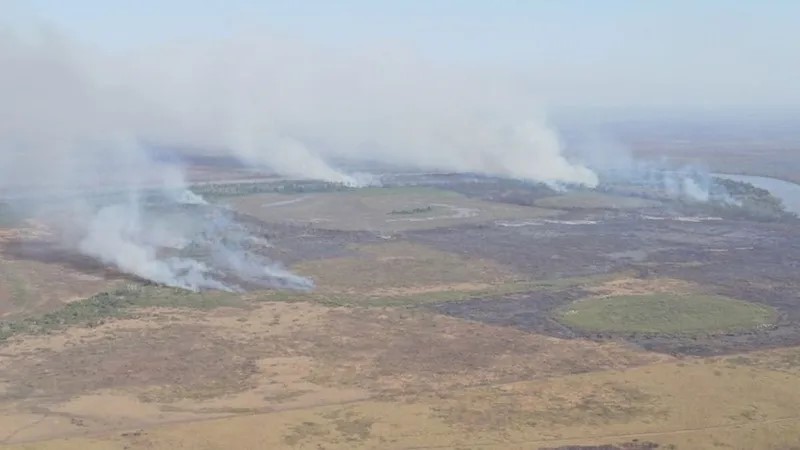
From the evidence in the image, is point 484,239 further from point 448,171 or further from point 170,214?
point 448,171

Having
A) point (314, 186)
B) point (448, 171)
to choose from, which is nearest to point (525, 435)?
point (314, 186)

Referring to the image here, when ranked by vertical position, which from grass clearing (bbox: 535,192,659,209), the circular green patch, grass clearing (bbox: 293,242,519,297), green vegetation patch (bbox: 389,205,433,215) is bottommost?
the circular green patch

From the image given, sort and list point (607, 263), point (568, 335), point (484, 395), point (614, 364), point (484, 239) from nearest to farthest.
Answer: point (484, 395), point (614, 364), point (568, 335), point (607, 263), point (484, 239)

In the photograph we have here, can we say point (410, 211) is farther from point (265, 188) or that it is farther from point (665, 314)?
point (665, 314)

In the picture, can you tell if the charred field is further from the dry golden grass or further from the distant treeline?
the distant treeline

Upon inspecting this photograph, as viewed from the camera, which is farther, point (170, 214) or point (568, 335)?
point (170, 214)

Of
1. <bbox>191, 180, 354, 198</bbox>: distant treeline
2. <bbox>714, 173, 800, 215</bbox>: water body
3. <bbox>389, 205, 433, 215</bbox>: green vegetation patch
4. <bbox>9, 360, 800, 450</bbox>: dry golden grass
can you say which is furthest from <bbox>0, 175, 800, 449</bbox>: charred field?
<bbox>191, 180, 354, 198</bbox>: distant treeline

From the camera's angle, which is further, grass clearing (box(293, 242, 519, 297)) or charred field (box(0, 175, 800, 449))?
grass clearing (box(293, 242, 519, 297))

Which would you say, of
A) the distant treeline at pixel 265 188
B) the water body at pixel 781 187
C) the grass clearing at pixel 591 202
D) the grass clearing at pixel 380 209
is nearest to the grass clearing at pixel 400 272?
the grass clearing at pixel 380 209

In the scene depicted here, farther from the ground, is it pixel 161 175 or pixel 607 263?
pixel 161 175
